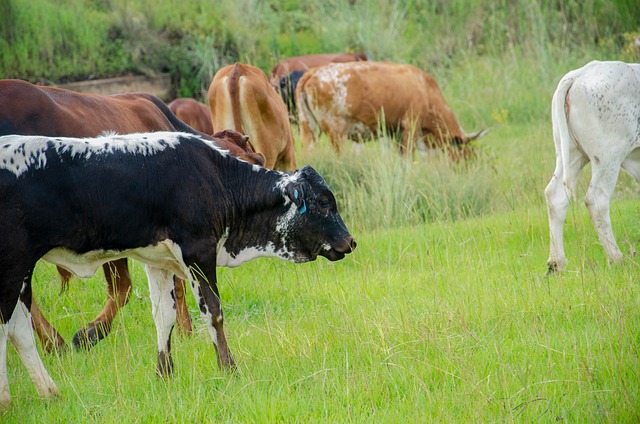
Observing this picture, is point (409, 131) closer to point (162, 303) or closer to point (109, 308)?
point (109, 308)

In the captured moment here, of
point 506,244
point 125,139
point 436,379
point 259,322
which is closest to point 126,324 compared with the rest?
point 259,322

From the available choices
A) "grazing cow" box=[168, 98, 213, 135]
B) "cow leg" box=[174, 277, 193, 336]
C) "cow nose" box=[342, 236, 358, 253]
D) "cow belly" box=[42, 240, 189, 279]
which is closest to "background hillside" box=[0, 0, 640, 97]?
"grazing cow" box=[168, 98, 213, 135]

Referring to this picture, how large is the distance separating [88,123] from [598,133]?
13.5 ft

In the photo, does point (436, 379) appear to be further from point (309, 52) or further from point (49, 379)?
point (309, 52)

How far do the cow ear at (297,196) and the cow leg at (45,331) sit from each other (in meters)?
1.99

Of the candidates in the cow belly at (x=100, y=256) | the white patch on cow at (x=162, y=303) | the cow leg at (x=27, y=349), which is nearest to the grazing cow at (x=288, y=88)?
the white patch on cow at (x=162, y=303)

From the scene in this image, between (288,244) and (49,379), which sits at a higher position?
(288,244)

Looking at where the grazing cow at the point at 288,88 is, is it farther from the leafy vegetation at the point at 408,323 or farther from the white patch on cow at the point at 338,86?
the leafy vegetation at the point at 408,323

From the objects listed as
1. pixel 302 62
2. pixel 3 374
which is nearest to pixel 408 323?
pixel 3 374

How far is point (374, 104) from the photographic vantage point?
1298 centimetres

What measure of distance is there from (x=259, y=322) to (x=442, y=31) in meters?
15.9

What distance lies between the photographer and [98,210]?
5.10m

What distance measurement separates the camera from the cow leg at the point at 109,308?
6.43 m

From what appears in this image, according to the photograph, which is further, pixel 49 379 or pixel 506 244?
pixel 506 244
